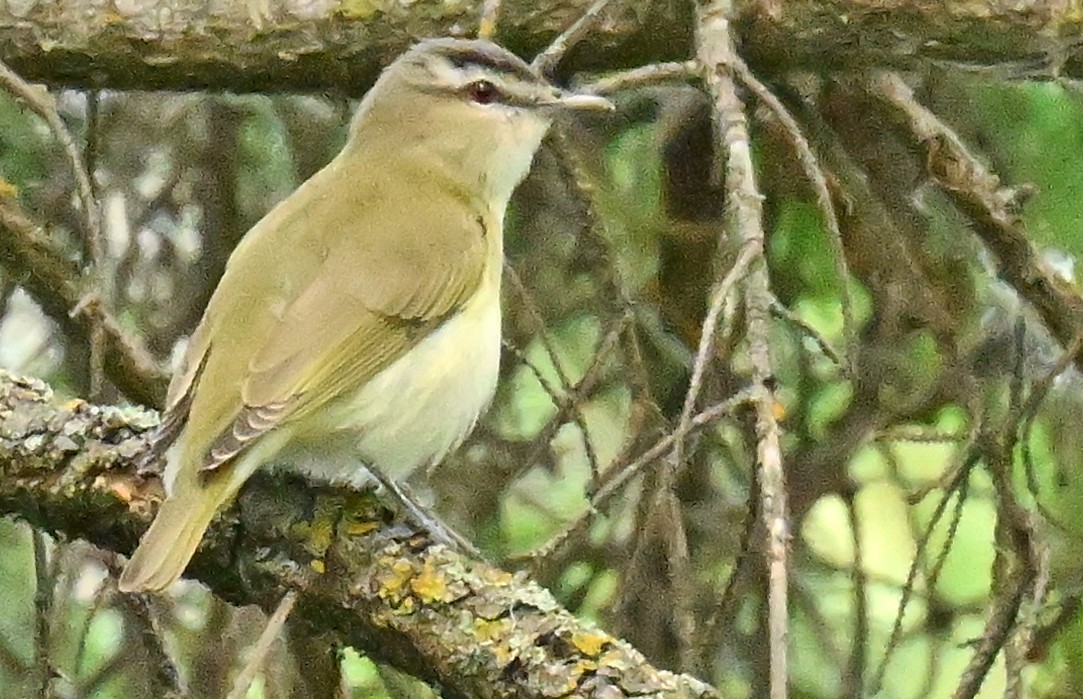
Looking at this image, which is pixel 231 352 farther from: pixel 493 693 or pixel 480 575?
pixel 493 693

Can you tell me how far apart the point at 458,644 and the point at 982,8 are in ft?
4.78

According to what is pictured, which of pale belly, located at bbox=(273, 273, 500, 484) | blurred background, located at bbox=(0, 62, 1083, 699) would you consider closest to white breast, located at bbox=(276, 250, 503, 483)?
pale belly, located at bbox=(273, 273, 500, 484)

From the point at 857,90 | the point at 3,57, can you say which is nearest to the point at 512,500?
the point at 857,90

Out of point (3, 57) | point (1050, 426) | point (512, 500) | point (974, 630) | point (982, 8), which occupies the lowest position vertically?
point (974, 630)

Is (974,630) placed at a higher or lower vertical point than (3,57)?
lower

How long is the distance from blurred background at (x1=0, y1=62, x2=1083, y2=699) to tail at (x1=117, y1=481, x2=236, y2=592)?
2.43 feet

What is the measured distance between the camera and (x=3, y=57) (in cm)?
294

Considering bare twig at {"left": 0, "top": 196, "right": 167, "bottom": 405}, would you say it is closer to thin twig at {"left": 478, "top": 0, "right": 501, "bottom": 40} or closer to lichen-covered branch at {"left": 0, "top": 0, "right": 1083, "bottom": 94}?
lichen-covered branch at {"left": 0, "top": 0, "right": 1083, "bottom": 94}

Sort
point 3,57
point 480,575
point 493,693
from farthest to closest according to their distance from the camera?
point 3,57 → point 480,575 → point 493,693

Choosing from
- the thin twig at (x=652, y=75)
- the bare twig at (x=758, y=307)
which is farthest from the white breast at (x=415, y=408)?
the bare twig at (x=758, y=307)

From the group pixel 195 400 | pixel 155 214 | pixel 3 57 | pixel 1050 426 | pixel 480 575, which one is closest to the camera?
pixel 480 575

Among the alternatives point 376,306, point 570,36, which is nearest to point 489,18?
point 570,36

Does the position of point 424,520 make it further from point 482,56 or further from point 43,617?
point 482,56

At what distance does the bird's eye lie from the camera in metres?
2.93
